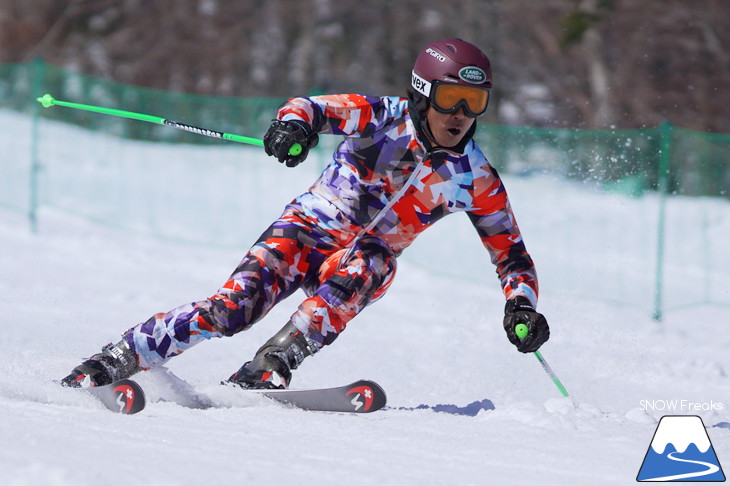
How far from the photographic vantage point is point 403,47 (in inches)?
1074

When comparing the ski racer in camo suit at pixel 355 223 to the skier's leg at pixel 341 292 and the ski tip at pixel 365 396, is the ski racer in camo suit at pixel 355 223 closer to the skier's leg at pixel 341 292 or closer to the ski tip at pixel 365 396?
the skier's leg at pixel 341 292

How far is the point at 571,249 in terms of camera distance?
33.9 feet

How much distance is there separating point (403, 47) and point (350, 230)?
2367cm

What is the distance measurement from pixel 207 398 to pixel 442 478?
4.49 ft

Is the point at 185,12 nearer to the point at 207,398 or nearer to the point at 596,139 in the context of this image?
the point at 596,139

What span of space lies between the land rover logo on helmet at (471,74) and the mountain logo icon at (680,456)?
1.55m

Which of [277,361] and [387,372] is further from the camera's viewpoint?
[387,372]

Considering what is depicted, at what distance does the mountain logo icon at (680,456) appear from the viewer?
2990 mm

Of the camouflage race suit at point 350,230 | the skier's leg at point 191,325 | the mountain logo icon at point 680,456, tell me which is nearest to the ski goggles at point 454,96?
the camouflage race suit at point 350,230

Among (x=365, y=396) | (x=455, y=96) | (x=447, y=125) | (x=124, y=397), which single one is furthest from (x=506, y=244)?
(x=124, y=397)

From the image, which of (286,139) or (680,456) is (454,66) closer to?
(286,139)

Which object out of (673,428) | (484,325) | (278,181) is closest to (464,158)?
(673,428)

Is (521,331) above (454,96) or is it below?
below

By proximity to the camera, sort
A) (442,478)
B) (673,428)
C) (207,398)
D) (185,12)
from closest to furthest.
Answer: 1. (442,478)
2. (673,428)
3. (207,398)
4. (185,12)
